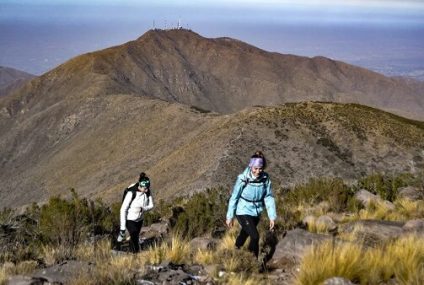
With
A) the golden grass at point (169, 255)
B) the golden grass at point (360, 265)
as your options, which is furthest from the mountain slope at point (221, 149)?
the golden grass at point (360, 265)

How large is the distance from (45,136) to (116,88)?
2059cm

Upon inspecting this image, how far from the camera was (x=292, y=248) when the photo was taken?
841 centimetres

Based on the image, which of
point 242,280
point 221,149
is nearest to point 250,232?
point 242,280

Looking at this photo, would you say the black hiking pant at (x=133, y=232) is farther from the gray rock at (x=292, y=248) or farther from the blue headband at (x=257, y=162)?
the gray rock at (x=292, y=248)

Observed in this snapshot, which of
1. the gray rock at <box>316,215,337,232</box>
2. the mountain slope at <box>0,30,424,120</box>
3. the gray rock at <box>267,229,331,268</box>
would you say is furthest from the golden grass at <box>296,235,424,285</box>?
the mountain slope at <box>0,30,424,120</box>

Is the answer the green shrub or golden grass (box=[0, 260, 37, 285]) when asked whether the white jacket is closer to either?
golden grass (box=[0, 260, 37, 285])

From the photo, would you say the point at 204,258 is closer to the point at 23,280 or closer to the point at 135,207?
the point at 23,280

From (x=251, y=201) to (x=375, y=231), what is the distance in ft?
7.98

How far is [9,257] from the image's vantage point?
30.8 ft

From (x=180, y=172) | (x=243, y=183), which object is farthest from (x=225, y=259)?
(x=180, y=172)

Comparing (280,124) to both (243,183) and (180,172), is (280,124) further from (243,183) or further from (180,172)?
(243,183)

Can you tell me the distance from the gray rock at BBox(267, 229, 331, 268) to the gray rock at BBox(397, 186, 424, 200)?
418 inches

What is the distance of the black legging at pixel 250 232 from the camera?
897 centimetres

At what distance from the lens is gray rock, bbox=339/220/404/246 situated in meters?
9.04
